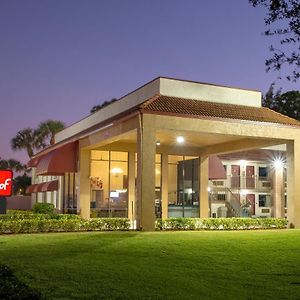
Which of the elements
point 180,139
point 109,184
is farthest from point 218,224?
point 109,184

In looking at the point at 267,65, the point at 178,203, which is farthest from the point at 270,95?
the point at 267,65

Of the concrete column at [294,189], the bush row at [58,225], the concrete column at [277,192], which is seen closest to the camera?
the bush row at [58,225]

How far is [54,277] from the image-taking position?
10039 mm

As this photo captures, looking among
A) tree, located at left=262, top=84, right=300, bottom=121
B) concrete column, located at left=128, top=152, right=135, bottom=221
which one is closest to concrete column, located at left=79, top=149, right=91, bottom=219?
concrete column, located at left=128, top=152, right=135, bottom=221

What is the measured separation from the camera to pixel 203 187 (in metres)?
32.1

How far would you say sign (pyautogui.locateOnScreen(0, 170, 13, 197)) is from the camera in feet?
70.6

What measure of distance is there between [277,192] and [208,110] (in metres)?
16.8

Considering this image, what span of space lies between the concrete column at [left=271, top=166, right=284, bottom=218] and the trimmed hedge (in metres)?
19.4

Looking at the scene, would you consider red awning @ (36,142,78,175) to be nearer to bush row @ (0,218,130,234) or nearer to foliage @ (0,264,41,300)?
bush row @ (0,218,130,234)

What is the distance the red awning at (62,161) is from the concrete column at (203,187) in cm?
769

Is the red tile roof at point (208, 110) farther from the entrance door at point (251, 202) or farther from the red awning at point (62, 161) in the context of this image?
the entrance door at point (251, 202)

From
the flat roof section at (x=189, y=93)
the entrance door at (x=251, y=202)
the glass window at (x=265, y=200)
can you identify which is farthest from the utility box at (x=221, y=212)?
the flat roof section at (x=189, y=93)

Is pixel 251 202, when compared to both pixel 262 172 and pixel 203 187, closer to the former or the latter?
pixel 262 172

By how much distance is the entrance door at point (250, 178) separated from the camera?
38.9 m
